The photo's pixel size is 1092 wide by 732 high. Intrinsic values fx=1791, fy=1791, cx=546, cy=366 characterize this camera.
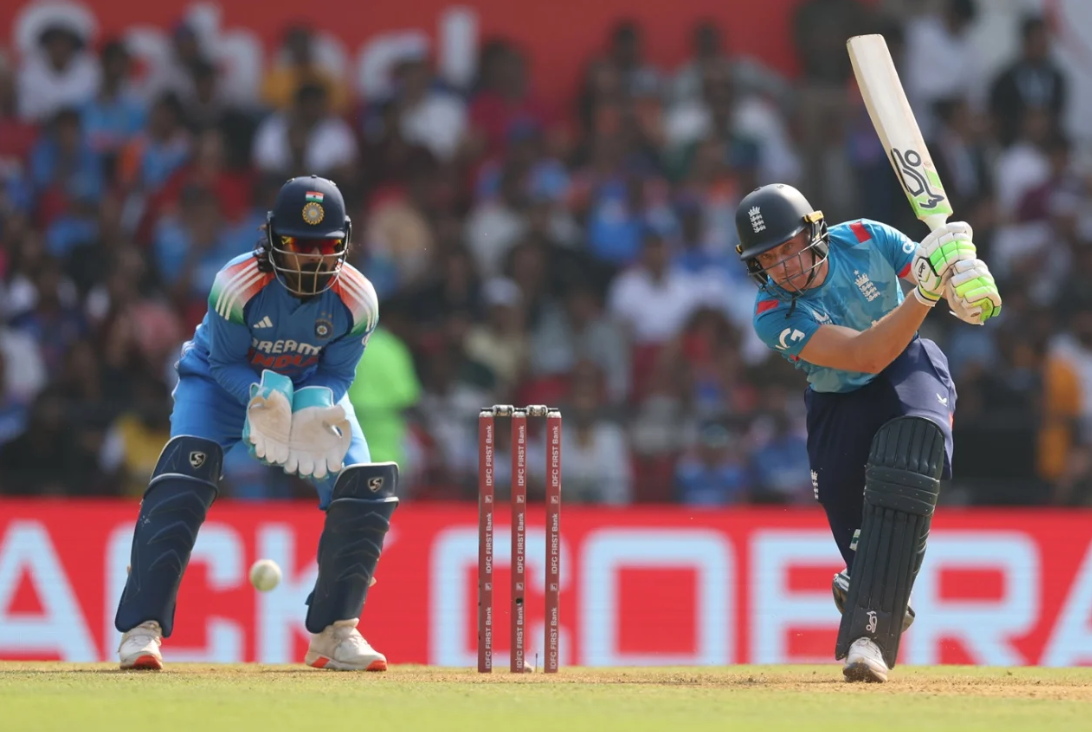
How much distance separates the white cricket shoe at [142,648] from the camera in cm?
706

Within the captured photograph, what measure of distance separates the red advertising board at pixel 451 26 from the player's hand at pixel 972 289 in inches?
328

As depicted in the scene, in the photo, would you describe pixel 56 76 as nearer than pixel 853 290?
No

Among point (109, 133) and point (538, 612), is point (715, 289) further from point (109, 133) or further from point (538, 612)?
point (109, 133)

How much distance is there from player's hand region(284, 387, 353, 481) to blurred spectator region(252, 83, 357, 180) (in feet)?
19.9

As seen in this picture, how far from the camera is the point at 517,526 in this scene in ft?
23.5

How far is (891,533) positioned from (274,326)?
8.38 feet

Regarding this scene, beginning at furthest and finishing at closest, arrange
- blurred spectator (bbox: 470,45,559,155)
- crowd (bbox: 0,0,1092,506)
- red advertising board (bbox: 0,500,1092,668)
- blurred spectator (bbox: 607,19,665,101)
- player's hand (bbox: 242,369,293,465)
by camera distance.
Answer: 1. blurred spectator (bbox: 607,19,665,101)
2. blurred spectator (bbox: 470,45,559,155)
3. crowd (bbox: 0,0,1092,506)
4. red advertising board (bbox: 0,500,1092,668)
5. player's hand (bbox: 242,369,293,465)

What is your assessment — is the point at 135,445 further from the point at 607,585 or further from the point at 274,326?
the point at 274,326

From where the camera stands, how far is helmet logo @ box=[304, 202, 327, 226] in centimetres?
698

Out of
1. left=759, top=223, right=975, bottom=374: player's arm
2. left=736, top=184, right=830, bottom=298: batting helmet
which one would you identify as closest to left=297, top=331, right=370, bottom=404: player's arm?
left=736, top=184, right=830, bottom=298: batting helmet

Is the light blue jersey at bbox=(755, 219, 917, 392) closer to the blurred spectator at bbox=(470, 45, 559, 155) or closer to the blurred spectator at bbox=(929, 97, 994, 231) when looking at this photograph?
the blurred spectator at bbox=(929, 97, 994, 231)

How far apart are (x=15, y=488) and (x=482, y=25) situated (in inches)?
222

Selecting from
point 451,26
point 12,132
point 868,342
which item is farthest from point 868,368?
point 12,132

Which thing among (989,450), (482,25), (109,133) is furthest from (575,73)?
(989,450)
